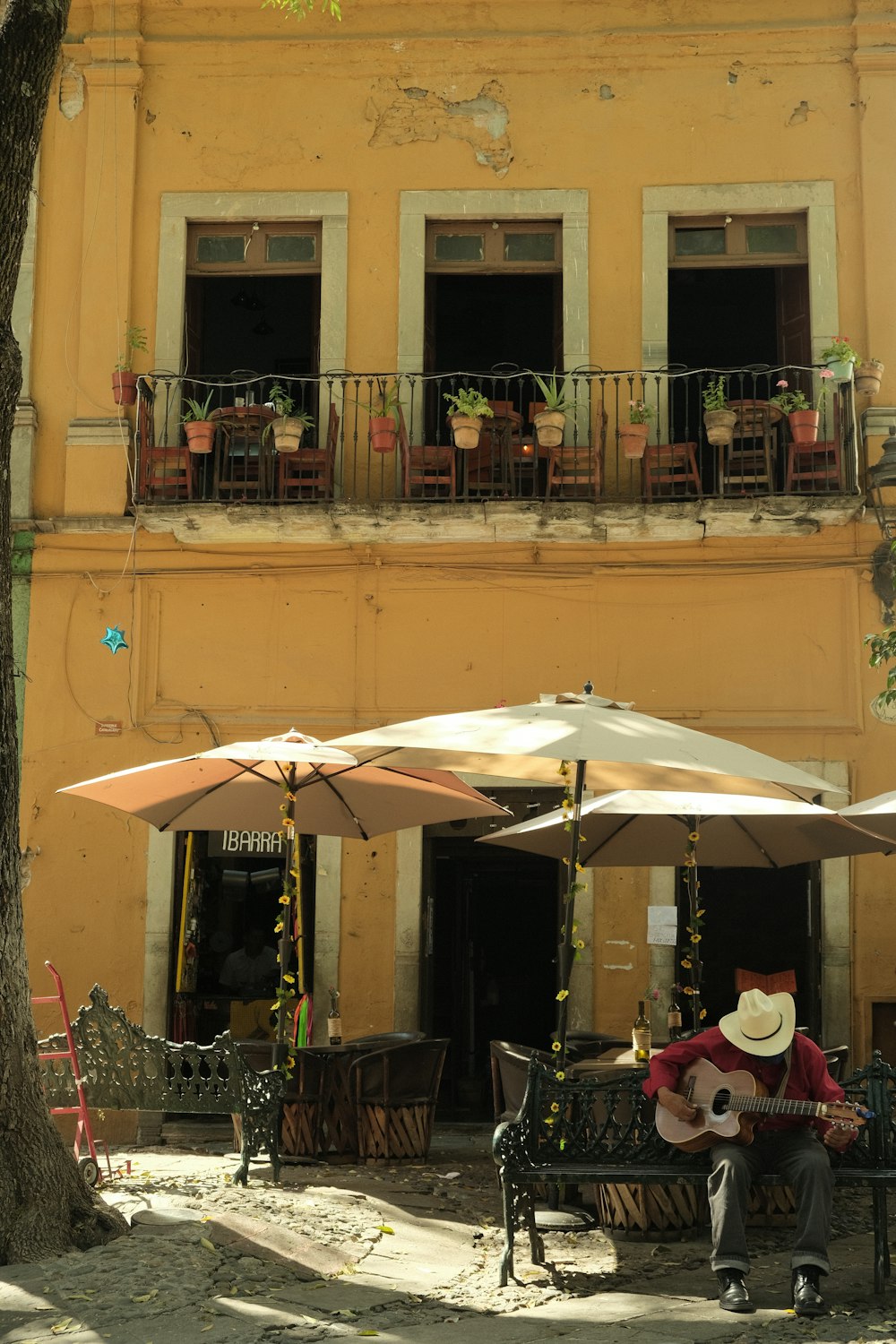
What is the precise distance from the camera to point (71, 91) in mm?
12211

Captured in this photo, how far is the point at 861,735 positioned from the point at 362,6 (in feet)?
22.5

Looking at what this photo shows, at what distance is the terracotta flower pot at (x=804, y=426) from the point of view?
11.0m

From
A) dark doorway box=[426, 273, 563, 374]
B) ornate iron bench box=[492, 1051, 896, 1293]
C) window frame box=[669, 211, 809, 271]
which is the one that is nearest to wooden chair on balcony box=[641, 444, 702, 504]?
window frame box=[669, 211, 809, 271]

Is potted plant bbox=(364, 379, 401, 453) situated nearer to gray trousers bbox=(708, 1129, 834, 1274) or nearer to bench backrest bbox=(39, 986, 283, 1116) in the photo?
bench backrest bbox=(39, 986, 283, 1116)

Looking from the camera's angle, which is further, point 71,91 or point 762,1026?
point 71,91

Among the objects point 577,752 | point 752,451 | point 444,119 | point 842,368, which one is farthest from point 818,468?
point 577,752

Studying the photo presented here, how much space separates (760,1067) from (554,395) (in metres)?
6.34

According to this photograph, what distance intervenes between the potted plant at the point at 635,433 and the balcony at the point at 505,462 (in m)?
0.02

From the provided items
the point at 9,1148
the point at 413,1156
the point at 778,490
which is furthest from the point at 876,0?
the point at 9,1148

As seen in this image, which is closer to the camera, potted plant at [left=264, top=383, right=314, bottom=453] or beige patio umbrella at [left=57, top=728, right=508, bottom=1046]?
beige patio umbrella at [left=57, top=728, right=508, bottom=1046]

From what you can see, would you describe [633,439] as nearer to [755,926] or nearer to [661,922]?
[661,922]

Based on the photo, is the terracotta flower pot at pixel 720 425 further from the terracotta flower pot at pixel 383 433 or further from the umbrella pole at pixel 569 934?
the umbrella pole at pixel 569 934

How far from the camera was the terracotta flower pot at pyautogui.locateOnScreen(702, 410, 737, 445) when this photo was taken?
36.3 feet

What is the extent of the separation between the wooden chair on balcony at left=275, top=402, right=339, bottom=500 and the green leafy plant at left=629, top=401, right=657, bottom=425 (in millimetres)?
2211
